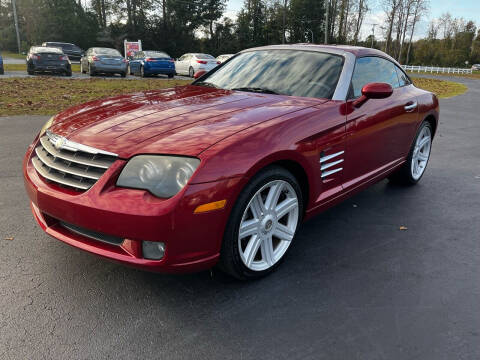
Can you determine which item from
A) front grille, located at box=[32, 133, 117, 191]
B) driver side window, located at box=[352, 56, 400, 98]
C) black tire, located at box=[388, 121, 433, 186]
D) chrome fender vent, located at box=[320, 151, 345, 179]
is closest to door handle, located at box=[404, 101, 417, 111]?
driver side window, located at box=[352, 56, 400, 98]

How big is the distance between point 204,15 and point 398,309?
5512 cm

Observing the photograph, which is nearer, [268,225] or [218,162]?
[218,162]

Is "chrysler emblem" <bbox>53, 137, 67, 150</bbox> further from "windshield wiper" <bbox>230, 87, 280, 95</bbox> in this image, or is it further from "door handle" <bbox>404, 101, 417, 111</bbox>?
"door handle" <bbox>404, 101, 417, 111</bbox>

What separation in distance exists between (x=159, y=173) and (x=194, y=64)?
2086 centimetres

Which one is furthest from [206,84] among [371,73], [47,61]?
[47,61]

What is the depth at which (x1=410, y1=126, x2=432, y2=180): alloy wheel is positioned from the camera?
4756 mm

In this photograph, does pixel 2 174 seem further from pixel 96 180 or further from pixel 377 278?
pixel 377 278

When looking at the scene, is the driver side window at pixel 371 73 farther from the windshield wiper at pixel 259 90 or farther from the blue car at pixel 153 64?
the blue car at pixel 153 64

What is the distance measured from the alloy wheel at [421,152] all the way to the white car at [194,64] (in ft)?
56.6

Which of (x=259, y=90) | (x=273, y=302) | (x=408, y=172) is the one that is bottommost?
(x=273, y=302)

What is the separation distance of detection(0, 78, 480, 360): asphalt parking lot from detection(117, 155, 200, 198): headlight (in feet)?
2.39

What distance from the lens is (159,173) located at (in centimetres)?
226

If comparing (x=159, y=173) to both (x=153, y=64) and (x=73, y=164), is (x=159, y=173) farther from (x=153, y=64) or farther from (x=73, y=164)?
(x=153, y=64)

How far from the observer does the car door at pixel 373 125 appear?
11.0 feet
